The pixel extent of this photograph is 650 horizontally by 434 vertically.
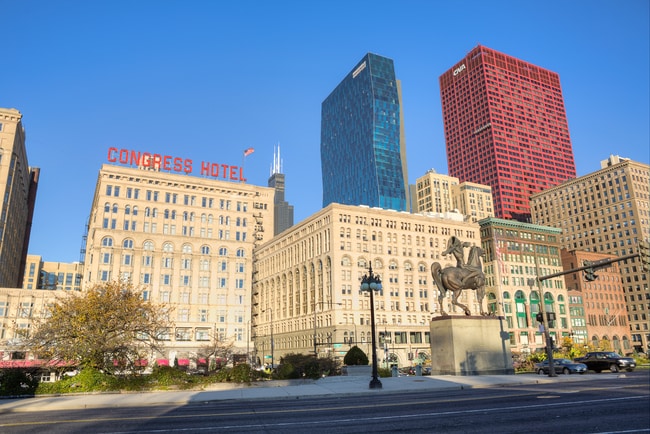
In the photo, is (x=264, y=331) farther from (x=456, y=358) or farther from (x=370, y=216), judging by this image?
(x=456, y=358)

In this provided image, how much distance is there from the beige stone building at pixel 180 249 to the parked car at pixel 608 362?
230 ft

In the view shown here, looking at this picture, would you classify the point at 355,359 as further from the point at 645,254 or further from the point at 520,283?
the point at 520,283

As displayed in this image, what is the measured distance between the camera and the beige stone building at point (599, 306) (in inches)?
5945

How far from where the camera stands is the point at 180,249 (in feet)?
328

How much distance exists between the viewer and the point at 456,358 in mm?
33094

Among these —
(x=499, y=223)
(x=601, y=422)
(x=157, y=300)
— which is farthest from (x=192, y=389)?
(x=499, y=223)

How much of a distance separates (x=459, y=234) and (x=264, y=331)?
203 feet

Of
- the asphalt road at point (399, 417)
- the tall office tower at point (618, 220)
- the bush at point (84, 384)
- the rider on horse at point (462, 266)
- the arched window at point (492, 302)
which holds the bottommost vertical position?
the asphalt road at point (399, 417)

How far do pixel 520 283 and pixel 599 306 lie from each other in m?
40.1

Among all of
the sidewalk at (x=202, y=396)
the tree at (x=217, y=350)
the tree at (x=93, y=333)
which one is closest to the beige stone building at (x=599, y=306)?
the tree at (x=217, y=350)

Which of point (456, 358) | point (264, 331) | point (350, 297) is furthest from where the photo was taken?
point (264, 331)

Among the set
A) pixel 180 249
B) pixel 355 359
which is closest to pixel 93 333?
pixel 355 359

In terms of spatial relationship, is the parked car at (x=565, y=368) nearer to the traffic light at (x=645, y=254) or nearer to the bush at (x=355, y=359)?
the bush at (x=355, y=359)

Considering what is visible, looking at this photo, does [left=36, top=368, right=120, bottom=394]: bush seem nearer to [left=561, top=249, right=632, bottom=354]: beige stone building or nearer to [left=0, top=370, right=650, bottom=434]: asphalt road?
[left=0, top=370, right=650, bottom=434]: asphalt road
